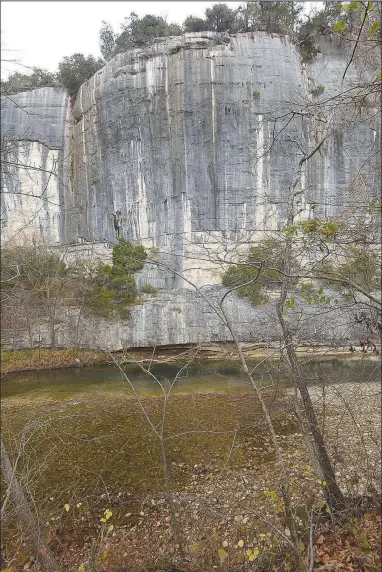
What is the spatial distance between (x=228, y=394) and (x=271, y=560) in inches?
237

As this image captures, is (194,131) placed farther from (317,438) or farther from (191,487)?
(317,438)

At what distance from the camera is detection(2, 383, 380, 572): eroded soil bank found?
3.78 metres

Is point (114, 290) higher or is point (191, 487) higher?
point (114, 290)

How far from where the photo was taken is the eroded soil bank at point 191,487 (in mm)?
3781

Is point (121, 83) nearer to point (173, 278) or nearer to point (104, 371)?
point (173, 278)

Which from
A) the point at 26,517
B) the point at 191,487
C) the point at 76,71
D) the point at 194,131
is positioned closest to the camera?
the point at 26,517

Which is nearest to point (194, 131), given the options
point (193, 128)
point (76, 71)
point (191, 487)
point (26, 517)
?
point (193, 128)

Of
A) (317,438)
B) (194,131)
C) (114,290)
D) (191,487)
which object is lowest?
(191,487)

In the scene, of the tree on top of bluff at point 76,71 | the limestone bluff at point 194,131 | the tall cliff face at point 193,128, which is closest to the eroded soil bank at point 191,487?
the limestone bluff at point 194,131

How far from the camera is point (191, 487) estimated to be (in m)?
5.39

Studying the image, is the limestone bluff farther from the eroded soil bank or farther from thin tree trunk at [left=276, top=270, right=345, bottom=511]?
thin tree trunk at [left=276, top=270, right=345, bottom=511]

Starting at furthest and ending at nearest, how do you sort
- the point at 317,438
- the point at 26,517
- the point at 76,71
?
the point at 76,71
the point at 317,438
the point at 26,517

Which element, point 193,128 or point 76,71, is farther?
point 76,71

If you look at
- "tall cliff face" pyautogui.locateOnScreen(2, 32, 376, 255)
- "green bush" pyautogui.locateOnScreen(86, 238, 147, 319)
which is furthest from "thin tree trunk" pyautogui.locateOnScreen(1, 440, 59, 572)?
"tall cliff face" pyautogui.locateOnScreen(2, 32, 376, 255)
